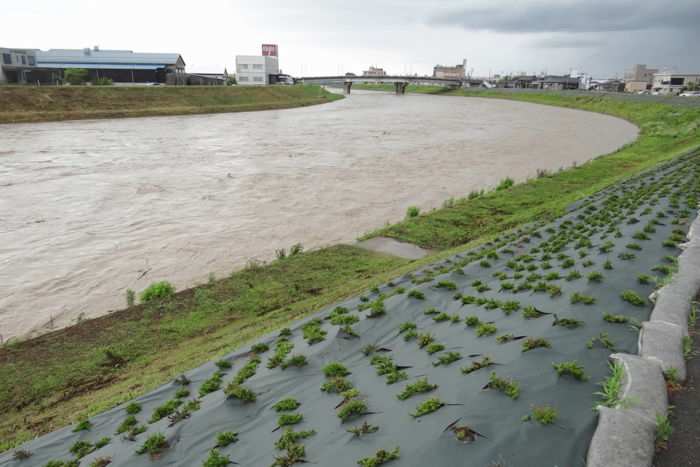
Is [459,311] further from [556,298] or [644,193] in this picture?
[644,193]

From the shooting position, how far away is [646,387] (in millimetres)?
5184

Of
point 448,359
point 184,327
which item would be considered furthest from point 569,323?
point 184,327

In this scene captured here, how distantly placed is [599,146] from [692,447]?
1554 inches

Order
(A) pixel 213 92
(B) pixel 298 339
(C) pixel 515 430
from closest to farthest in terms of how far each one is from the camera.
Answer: (C) pixel 515 430
(B) pixel 298 339
(A) pixel 213 92

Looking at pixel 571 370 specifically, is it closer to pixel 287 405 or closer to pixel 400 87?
pixel 287 405

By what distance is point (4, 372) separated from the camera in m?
9.05

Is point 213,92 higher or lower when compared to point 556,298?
higher

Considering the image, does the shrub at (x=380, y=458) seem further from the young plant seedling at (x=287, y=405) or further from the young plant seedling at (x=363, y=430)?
the young plant seedling at (x=287, y=405)

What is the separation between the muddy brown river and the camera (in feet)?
48.0

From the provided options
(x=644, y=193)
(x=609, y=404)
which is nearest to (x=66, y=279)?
(x=609, y=404)

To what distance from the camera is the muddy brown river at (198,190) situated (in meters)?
14.6

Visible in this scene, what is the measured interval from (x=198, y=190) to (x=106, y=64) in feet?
251

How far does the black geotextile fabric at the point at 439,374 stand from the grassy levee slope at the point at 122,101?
57.9 metres

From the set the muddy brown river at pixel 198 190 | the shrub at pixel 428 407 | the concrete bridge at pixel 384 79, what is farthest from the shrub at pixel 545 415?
the concrete bridge at pixel 384 79
